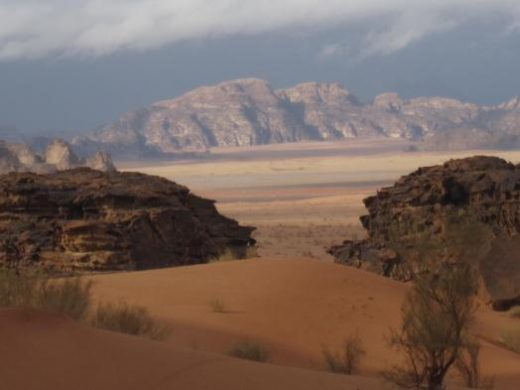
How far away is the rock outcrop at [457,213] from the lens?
23.0m

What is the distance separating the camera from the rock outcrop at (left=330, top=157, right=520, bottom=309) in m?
23.0

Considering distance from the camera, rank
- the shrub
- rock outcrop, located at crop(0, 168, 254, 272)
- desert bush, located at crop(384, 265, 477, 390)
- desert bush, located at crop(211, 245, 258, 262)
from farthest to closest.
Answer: desert bush, located at crop(211, 245, 258, 262) → rock outcrop, located at crop(0, 168, 254, 272) → the shrub → desert bush, located at crop(384, 265, 477, 390)

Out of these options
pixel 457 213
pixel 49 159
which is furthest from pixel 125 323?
pixel 49 159

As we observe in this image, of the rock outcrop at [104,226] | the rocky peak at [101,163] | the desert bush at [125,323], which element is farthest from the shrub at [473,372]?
the rocky peak at [101,163]

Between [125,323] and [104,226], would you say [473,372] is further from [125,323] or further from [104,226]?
[104,226]

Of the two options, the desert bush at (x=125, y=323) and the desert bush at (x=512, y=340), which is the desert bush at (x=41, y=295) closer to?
the desert bush at (x=125, y=323)

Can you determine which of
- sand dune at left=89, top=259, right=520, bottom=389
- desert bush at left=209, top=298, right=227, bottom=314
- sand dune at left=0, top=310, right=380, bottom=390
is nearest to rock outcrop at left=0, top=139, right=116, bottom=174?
sand dune at left=89, top=259, right=520, bottom=389

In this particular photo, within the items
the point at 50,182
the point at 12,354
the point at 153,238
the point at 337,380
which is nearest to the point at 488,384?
the point at 337,380

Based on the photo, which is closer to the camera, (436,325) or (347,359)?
(436,325)

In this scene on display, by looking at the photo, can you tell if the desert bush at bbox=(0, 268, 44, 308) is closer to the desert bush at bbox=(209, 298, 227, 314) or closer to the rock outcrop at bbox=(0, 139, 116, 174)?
the desert bush at bbox=(209, 298, 227, 314)

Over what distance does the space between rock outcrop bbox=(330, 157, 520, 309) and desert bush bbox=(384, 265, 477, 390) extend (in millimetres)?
10911

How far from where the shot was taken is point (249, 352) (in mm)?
13008

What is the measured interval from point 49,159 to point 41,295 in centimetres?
7984

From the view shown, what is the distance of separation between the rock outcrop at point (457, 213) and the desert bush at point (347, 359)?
8893 millimetres
